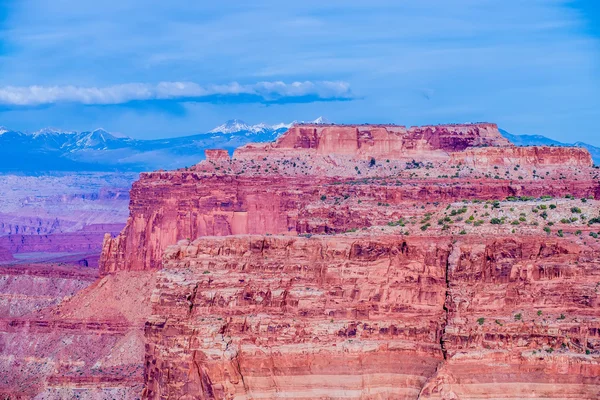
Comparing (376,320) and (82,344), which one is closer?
(376,320)

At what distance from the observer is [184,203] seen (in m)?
104

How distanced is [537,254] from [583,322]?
13.1 ft

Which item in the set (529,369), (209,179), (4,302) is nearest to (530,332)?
(529,369)

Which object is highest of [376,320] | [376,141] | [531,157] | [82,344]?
Result: [376,141]

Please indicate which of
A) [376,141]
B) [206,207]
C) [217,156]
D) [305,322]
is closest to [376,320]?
[305,322]

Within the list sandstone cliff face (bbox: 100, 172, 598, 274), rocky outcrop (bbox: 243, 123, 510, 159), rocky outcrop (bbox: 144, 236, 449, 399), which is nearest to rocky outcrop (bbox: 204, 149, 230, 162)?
rocky outcrop (bbox: 243, 123, 510, 159)

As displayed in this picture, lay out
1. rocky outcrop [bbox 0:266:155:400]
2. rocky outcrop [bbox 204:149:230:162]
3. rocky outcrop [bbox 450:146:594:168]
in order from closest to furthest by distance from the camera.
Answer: rocky outcrop [bbox 0:266:155:400] < rocky outcrop [bbox 450:146:594:168] < rocky outcrop [bbox 204:149:230:162]

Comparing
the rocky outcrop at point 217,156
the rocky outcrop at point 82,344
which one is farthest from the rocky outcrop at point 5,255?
the rocky outcrop at point 217,156

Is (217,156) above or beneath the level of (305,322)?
above

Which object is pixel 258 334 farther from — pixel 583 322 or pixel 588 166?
pixel 588 166

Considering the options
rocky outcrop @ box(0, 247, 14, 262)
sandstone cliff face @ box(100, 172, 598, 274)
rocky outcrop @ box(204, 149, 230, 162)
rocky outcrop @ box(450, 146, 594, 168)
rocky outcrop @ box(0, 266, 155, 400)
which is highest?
rocky outcrop @ box(204, 149, 230, 162)

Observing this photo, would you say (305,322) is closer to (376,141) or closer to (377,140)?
(376,141)

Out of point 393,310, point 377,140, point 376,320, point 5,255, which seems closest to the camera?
point 376,320

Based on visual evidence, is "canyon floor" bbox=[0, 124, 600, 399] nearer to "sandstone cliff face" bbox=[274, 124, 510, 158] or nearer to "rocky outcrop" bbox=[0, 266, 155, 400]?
"rocky outcrop" bbox=[0, 266, 155, 400]
